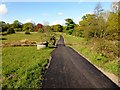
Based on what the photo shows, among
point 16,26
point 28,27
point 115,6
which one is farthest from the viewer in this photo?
point 28,27

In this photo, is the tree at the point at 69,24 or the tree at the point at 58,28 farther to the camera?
the tree at the point at 58,28

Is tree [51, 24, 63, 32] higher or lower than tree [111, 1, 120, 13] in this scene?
lower

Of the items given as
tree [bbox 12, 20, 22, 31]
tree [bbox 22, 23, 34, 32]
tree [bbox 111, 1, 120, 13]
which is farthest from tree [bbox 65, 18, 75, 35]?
tree [bbox 111, 1, 120, 13]

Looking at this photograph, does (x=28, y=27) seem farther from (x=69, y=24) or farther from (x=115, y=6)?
(x=115, y=6)

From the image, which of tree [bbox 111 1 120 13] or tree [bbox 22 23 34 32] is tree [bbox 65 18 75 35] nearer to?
tree [bbox 22 23 34 32]

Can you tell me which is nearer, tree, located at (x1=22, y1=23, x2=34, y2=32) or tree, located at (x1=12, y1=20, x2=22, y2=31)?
tree, located at (x1=12, y1=20, x2=22, y2=31)

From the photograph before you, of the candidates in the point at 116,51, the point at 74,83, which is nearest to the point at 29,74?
the point at 74,83

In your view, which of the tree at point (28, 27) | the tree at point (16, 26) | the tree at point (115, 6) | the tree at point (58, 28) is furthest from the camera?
the tree at point (58, 28)

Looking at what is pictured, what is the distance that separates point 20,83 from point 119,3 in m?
28.1

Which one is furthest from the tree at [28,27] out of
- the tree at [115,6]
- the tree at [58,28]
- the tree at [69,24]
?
the tree at [115,6]

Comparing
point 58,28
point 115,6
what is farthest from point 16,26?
point 115,6

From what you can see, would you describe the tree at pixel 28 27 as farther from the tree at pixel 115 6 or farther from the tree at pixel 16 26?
the tree at pixel 115 6

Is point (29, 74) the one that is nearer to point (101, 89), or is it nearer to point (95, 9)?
point (101, 89)

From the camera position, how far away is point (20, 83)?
10.3m
